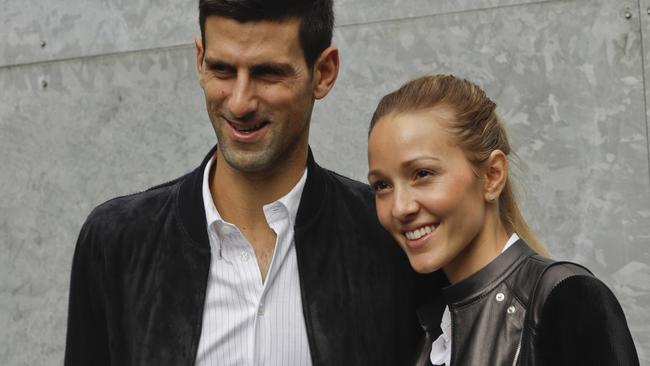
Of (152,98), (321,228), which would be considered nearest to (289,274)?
(321,228)

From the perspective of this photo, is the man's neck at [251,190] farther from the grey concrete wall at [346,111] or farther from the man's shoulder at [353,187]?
the grey concrete wall at [346,111]

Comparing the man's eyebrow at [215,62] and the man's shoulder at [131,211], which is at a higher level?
the man's eyebrow at [215,62]

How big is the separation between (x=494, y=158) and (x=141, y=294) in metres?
0.95

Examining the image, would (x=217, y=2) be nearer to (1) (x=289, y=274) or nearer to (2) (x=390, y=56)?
(1) (x=289, y=274)

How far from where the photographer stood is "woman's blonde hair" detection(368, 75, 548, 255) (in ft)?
9.19

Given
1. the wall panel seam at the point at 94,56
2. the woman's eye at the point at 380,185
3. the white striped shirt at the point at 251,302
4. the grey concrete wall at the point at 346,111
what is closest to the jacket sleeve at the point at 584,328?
the woman's eye at the point at 380,185

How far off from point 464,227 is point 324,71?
0.63m

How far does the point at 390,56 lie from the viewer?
4.64 m

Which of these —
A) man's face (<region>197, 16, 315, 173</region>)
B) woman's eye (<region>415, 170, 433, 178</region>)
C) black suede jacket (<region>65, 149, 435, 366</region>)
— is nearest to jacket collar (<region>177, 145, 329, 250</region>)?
black suede jacket (<region>65, 149, 435, 366</region>)

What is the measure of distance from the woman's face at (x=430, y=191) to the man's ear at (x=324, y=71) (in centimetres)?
33

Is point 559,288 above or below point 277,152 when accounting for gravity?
below

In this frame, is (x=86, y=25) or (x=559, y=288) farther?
(x=86, y=25)

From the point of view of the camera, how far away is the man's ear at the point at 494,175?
9.20 ft

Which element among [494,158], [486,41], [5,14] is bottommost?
[494,158]
